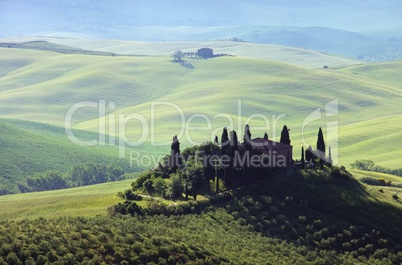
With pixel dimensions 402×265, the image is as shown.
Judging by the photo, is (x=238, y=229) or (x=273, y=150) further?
(x=273, y=150)

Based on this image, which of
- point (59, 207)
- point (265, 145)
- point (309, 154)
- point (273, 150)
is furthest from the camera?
point (309, 154)

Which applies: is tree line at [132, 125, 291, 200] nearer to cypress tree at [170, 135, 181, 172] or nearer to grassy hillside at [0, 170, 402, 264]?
cypress tree at [170, 135, 181, 172]

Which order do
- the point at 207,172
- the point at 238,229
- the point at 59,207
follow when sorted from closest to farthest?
1. the point at 238,229
2. the point at 59,207
3. the point at 207,172

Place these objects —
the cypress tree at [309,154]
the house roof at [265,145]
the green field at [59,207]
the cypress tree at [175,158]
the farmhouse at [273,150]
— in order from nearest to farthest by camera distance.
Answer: the green field at [59,207], the farmhouse at [273,150], the cypress tree at [175,158], the house roof at [265,145], the cypress tree at [309,154]

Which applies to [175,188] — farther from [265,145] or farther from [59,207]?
[265,145]

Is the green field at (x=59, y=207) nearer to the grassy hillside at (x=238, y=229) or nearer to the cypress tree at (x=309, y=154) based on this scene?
the grassy hillside at (x=238, y=229)

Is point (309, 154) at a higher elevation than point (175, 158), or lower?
higher

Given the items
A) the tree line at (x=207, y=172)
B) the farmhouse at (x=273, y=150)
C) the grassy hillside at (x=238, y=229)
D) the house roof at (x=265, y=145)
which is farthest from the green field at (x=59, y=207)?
the house roof at (x=265, y=145)

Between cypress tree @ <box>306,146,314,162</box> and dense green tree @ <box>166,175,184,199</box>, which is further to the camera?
cypress tree @ <box>306,146,314,162</box>

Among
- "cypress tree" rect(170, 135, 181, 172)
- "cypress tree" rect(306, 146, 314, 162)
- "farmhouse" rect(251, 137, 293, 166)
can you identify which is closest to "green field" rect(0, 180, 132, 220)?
"cypress tree" rect(170, 135, 181, 172)

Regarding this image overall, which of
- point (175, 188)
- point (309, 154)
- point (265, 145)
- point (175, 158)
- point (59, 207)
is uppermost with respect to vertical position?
point (265, 145)

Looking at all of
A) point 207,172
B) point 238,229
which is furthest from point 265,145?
point 238,229

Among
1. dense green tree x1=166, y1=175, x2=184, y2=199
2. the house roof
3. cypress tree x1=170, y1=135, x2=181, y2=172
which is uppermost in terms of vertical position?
the house roof

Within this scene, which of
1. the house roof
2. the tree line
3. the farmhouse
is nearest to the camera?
the tree line
